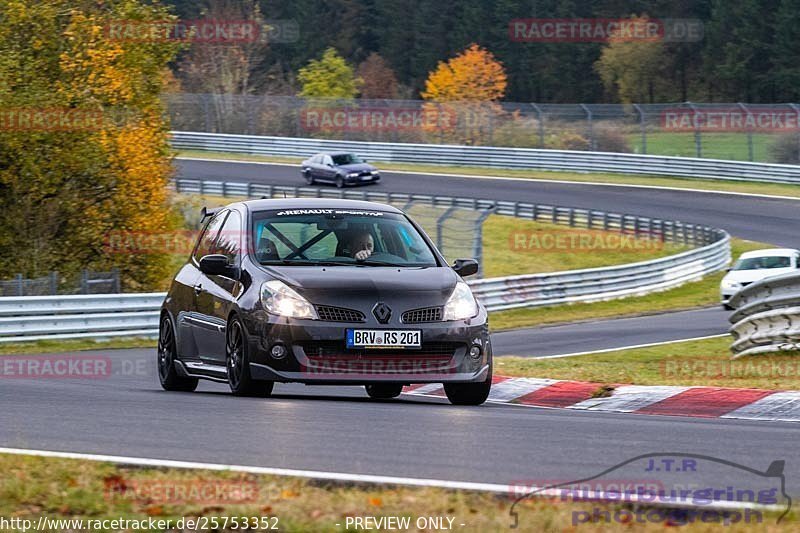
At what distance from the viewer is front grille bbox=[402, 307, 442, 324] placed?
10.2m

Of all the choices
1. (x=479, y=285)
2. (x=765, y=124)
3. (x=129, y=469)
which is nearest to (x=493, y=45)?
(x=765, y=124)

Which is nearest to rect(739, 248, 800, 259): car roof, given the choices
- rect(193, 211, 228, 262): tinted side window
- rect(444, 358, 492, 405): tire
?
rect(193, 211, 228, 262): tinted side window

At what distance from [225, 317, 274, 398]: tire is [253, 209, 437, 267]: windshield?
0.61 metres

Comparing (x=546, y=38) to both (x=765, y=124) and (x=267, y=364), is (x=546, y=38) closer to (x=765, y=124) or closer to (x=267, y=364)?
(x=765, y=124)

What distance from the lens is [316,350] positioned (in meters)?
10.1

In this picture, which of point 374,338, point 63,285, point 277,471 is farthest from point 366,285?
point 63,285

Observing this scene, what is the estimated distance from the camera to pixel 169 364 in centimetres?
1220

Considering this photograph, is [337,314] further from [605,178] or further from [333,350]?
[605,178]

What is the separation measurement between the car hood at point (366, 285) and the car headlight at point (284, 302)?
5 cm

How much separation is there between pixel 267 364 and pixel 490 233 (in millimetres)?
Answer: 33673

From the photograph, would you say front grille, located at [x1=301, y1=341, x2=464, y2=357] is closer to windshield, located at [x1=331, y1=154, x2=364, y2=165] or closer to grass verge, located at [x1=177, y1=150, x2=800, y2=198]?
grass verge, located at [x1=177, y1=150, x2=800, y2=198]

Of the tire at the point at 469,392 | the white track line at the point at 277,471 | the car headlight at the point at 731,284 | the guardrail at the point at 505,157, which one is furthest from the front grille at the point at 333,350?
the guardrail at the point at 505,157

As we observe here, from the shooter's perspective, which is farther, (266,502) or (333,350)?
(333,350)

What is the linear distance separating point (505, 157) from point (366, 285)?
161 feet
